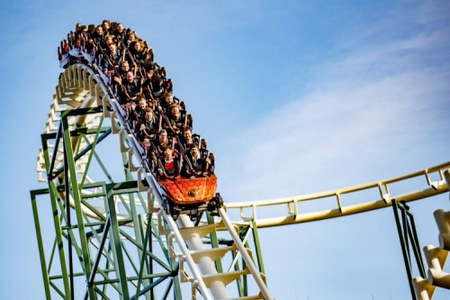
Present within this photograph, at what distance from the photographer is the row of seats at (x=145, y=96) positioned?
10.7 m

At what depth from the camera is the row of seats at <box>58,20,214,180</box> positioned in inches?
422

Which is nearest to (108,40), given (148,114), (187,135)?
(148,114)

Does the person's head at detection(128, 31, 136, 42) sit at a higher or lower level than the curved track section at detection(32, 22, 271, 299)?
higher

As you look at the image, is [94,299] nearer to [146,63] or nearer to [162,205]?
[162,205]

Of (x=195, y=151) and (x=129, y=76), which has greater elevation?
(x=129, y=76)

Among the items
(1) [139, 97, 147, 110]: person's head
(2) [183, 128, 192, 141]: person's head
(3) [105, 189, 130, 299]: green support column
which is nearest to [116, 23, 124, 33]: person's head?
(1) [139, 97, 147, 110]: person's head

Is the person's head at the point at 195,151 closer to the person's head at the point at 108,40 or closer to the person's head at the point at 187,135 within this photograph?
the person's head at the point at 187,135

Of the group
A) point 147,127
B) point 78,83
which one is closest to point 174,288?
point 147,127

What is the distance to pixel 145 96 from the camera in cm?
1221

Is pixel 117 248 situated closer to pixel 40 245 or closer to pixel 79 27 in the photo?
pixel 40 245

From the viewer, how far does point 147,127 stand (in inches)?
443

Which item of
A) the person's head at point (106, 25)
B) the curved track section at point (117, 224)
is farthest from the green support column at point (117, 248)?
the person's head at point (106, 25)

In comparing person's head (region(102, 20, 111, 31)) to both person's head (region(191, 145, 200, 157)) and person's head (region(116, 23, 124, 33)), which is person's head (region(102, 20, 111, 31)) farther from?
person's head (region(191, 145, 200, 157))

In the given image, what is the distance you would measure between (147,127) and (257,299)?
2.74m
